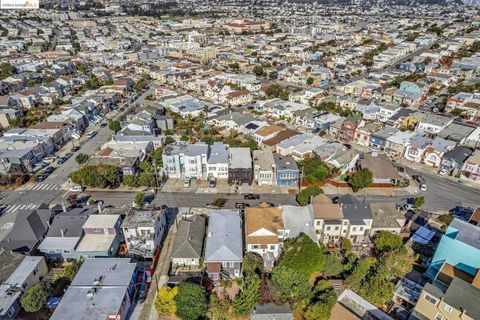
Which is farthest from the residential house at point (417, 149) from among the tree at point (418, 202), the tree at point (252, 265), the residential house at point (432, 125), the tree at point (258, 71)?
the tree at point (258, 71)

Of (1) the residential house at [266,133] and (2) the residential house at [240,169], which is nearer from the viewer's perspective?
(2) the residential house at [240,169]

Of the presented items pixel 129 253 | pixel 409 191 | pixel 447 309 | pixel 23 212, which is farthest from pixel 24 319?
pixel 409 191

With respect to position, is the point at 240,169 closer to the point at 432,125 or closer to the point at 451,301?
the point at 451,301

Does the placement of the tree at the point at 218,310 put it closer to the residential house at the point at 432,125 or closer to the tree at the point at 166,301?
the tree at the point at 166,301

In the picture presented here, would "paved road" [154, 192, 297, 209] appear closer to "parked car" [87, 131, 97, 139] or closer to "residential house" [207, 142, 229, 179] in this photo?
"residential house" [207, 142, 229, 179]

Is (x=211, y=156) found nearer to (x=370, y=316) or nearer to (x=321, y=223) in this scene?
(x=321, y=223)

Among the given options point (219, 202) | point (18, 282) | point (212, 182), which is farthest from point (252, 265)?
point (18, 282)
